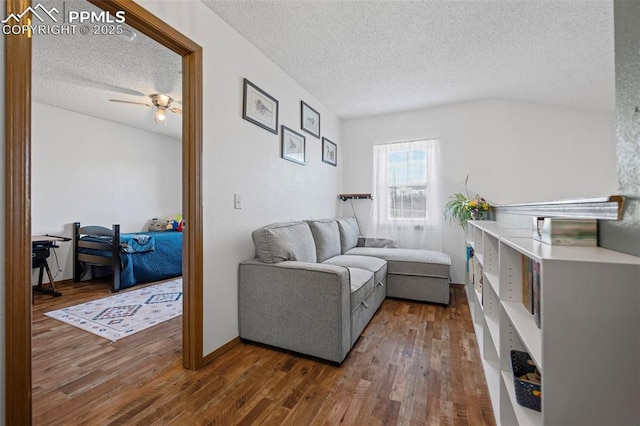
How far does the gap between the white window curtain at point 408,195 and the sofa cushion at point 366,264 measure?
103 centimetres

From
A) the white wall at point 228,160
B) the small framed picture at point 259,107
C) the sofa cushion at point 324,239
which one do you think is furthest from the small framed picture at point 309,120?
the sofa cushion at point 324,239

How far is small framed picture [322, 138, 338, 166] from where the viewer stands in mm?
3746

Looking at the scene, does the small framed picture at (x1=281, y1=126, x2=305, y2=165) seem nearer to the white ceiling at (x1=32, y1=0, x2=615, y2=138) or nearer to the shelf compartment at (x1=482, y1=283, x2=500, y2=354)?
the white ceiling at (x1=32, y1=0, x2=615, y2=138)

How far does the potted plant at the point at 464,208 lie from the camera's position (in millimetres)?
3229

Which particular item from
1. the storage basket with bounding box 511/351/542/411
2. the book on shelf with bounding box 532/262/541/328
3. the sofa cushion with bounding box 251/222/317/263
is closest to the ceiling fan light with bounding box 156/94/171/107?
the sofa cushion with bounding box 251/222/317/263

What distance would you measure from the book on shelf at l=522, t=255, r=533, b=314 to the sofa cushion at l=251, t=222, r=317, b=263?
1454mm

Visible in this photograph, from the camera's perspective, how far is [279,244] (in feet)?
6.97

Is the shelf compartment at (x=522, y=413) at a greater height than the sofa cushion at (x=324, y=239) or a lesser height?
lesser

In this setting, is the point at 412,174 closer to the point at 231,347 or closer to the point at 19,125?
the point at 231,347

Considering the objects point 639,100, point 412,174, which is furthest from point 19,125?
point 412,174

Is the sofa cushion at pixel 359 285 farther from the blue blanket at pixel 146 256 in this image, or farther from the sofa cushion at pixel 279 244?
the blue blanket at pixel 146 256

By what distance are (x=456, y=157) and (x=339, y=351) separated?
3009mm

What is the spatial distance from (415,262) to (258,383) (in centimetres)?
207

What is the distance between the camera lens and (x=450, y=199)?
12.1 feet
